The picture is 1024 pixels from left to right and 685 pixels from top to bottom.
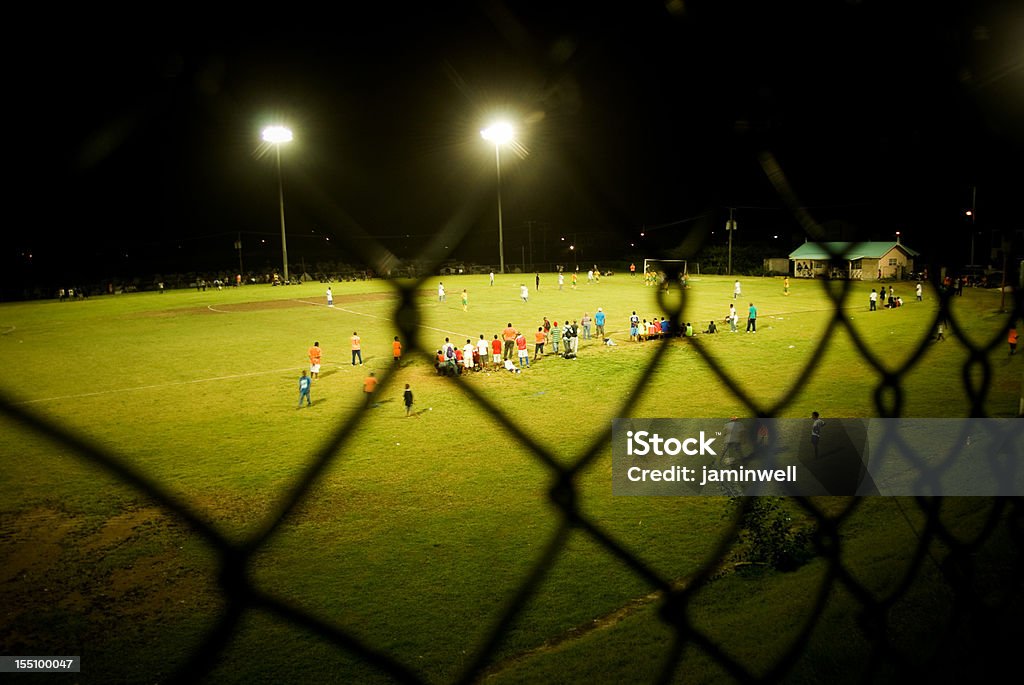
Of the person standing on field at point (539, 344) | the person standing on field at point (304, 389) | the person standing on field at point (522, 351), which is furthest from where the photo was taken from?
the person standing on field at point (539, 344)

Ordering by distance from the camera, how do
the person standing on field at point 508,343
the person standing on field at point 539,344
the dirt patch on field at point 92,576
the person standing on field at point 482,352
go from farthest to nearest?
the person standing on field at point 539,344 → the person standing on field at point 508,343 → the person standing on field at point 482,352 → the dirt patch on field at point 92,576

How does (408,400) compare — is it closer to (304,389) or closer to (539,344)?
(304,389)

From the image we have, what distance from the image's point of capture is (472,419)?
1115 cm

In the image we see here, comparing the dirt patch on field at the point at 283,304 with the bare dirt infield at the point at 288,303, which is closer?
the dirt patch on field at the point at 283,304

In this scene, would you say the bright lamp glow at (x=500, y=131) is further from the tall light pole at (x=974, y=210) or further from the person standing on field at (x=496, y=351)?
the person standing on field at (x=496, y=351)

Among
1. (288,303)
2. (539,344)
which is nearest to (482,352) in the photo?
(539,344)

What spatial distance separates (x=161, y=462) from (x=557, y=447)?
210 inches

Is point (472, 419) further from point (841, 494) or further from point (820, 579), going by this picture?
point (820, 579)

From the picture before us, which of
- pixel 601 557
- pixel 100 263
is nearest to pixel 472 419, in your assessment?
pixel 601 557

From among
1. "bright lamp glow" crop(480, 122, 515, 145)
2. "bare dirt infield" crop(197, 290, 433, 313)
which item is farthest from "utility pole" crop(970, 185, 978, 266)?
"bare dirt infield" crop(197, 290, 433, 313)

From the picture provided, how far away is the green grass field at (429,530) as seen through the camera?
4148 millimetres

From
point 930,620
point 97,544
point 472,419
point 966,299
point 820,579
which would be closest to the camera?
point 930,620

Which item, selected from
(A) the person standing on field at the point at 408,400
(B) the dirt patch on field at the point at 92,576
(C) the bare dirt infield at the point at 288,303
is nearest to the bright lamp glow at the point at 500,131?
(A) the person standing on field at the point at 408,400

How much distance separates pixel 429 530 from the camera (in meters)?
6.82
